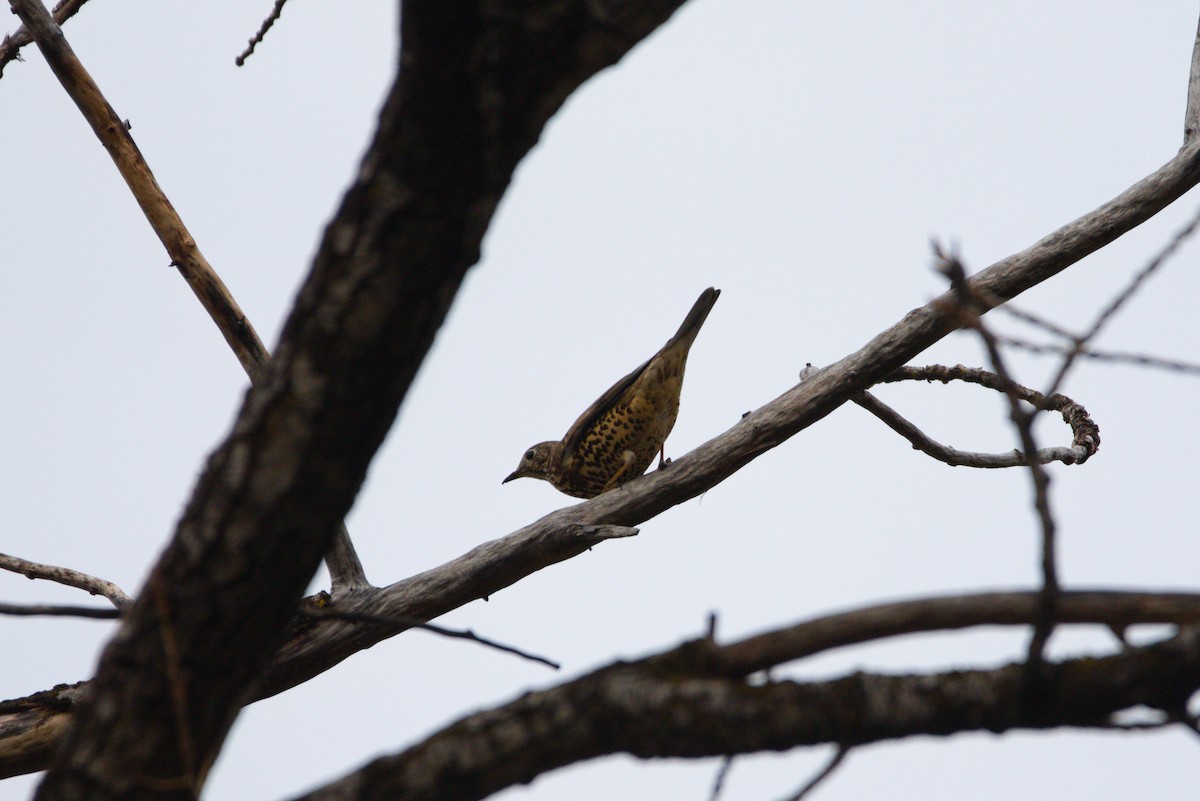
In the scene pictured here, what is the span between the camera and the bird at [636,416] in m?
6.22

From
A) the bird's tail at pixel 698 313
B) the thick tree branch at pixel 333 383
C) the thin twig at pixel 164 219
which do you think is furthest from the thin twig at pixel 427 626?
the bird's tail at pixel 698 313

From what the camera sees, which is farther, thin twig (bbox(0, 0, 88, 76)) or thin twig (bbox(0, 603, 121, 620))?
thin twig (bbox(0, 0, 88, 76))

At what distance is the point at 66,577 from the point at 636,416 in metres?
3.16

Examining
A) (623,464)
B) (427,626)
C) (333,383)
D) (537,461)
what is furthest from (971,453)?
(333,383)

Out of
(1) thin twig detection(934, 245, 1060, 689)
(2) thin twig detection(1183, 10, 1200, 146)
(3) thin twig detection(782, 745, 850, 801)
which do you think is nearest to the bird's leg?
(2) thin twig detection(1183, 10, 1200, 146)

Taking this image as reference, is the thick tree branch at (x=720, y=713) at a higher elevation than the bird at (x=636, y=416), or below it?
below

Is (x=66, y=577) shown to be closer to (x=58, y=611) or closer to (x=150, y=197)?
(x=150, y=197)

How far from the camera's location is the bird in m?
6.22

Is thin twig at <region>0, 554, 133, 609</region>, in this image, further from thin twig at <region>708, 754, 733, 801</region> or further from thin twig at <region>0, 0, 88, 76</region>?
thin twig at <region>708, 754, 733, 801</region>

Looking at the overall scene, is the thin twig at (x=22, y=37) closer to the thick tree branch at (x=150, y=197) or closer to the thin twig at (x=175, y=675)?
the thick tree branch at (x=150, y=197)

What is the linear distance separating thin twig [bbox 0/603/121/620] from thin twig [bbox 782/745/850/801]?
1290mm

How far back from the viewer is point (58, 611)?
192cm

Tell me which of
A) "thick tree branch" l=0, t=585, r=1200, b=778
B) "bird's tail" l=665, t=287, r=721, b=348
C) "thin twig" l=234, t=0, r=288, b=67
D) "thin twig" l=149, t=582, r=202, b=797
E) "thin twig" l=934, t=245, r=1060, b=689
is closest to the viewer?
"thin twig" l=934, t=245, r=1060, b=689

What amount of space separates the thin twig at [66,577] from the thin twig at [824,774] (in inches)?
140
